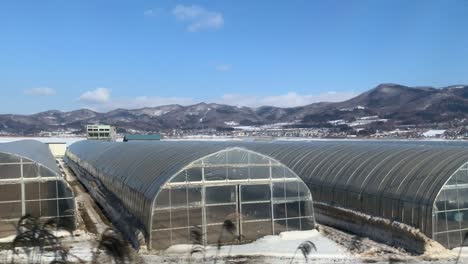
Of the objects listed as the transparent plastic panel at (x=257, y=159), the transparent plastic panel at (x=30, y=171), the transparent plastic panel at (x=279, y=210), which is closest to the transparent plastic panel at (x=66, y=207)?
the transparent plastic panel at (x=30, y=171)

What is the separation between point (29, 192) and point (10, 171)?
1.30 meters

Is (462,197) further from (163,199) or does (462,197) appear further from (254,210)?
(163,199)

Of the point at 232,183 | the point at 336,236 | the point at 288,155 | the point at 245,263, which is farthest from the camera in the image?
the point at 288,155

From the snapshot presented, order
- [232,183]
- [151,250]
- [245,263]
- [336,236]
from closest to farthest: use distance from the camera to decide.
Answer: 1. [245,263]
2. [151,250]
3. [232,183]
4. [336,236]

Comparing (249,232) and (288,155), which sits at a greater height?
(288,155)

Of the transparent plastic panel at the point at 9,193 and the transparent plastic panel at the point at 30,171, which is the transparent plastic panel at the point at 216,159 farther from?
the transparent plastic panel at the point at 9,193

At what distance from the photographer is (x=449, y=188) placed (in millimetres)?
19781

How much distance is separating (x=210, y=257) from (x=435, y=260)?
8758mm

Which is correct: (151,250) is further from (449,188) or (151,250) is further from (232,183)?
Result: (449,188)

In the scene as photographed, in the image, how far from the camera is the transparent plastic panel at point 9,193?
69.5 feet

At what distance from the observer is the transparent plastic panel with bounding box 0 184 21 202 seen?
21.2 metres

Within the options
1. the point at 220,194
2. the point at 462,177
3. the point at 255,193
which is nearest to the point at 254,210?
the point at 255,193

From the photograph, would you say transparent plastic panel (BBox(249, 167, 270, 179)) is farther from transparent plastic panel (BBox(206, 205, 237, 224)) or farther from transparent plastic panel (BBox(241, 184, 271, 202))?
transparent plastic panel (BBox(206, 205, 237, 224))

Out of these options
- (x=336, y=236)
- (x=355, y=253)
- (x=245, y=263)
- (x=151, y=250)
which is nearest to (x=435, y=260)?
(x=355, y=253)
